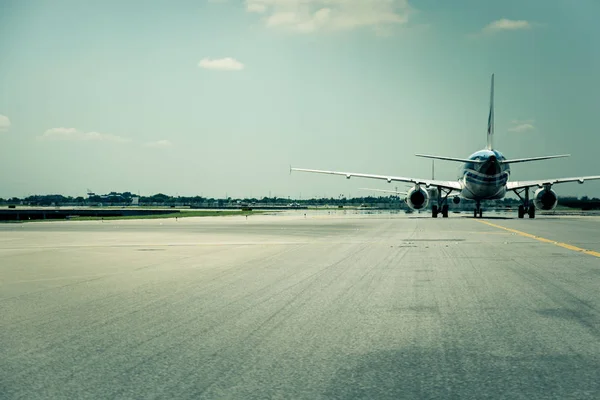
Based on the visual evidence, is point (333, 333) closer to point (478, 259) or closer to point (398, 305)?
point (398, 305)

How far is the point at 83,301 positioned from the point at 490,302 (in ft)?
16.5

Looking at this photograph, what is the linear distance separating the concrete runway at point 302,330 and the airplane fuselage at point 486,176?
100 feet

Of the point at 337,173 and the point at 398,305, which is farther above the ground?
the point at 337,173

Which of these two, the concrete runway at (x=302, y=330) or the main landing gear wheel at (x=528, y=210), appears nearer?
the concrete runway at (x=302, y=330)

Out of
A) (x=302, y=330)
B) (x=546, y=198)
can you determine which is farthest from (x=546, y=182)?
(x=302, y=330)

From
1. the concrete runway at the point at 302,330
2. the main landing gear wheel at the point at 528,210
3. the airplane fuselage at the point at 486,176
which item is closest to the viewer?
the concrete runway at the point at 302,330

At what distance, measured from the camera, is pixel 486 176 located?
4250 centimetres

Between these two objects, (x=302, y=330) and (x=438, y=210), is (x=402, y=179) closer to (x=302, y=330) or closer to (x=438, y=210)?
(x=438, y=210)

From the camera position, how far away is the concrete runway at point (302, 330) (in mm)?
4379

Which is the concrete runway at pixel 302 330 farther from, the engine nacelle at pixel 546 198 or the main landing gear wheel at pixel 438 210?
the main landing gear wheel at pixel 438 210

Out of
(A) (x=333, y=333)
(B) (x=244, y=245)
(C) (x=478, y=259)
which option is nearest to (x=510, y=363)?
(A) (x=333, y=333)

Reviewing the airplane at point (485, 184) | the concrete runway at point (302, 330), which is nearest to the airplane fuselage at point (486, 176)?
the airplane at point (485, 184)

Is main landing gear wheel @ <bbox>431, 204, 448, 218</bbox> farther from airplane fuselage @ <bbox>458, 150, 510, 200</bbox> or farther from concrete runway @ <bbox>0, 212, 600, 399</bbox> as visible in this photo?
concrete runway @ <bbox>0, 212, 600, 399</bbox>

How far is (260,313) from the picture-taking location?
23.4ft
